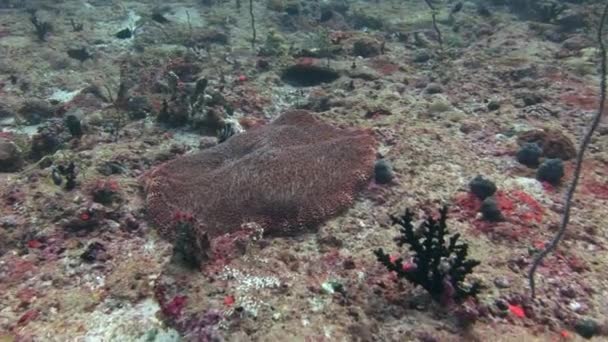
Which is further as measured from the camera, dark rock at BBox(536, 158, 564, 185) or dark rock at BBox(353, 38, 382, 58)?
dark rock at BBox(353, 38, 382, 58)

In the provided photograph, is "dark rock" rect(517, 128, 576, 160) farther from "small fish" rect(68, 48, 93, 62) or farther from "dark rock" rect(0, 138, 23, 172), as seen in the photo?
"small fish" rect(68, 48, 93, 62)

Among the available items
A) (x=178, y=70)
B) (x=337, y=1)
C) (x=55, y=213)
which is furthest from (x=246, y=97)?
(x=337, y=1)

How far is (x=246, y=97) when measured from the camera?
9.88m

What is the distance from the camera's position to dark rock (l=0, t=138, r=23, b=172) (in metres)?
7.03

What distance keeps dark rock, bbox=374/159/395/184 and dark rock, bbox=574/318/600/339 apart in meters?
2.74

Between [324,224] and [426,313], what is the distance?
69.4 inches

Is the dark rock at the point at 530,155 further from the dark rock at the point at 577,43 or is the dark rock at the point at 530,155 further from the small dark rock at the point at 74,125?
the small dark rock at the point at 74,125

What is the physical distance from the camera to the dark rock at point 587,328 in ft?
12.7

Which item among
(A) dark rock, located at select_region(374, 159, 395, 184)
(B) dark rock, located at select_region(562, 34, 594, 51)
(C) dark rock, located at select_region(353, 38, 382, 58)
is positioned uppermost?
(B) dark rock, located at select_region(562, 34, 594, 51)

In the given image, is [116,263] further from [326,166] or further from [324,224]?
[326,166]

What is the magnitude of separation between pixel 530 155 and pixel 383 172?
7.50 feet

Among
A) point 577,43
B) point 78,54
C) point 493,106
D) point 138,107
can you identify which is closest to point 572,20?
point 577,43

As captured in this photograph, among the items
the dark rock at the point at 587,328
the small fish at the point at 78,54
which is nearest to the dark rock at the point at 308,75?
the small fish at the point at 78,54

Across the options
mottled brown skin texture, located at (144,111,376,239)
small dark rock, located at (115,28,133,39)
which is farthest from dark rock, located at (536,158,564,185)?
small dark rock, located at (115,28,133,39)
